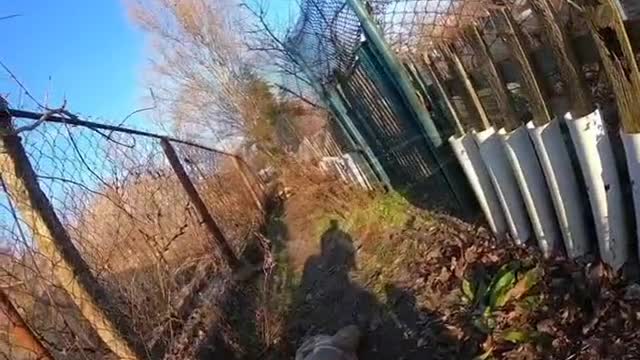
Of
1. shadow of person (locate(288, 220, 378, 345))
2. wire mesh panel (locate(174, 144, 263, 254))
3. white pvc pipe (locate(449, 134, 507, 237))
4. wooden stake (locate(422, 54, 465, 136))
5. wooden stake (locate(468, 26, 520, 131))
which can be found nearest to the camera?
wooden stake (locate(468, 26, 520, 131))

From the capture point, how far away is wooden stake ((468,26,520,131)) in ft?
10.9

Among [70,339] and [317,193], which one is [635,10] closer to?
[70,339]

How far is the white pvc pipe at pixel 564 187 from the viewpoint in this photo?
3.08 m

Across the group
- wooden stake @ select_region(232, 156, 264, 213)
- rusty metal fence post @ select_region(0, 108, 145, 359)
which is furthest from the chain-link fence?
wooden stake @ select_region(232, 156, 264, 213)

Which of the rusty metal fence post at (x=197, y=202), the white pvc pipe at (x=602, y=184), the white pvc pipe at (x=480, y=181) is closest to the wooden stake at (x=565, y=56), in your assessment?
the white pvc pipe at (x=602, y=184)

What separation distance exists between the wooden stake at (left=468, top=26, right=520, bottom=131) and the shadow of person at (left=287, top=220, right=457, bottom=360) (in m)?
1.11

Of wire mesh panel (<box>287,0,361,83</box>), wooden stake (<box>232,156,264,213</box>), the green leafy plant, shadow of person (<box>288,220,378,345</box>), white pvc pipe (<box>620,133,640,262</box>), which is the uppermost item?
wire mesh panel (<box>287,0,361,83</box>)

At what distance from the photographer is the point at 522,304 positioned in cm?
298

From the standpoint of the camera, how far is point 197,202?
17.9 ft

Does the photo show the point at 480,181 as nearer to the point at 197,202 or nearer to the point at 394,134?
the point at 394,134

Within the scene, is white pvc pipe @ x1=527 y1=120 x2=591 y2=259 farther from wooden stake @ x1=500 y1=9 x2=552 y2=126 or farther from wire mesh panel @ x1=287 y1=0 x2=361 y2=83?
wire mesh panel @ x1=287 y1=0 x2=361 y2=83

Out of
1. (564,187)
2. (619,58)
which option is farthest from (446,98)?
(619,58)

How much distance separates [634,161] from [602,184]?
0.27m

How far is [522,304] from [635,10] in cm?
154
